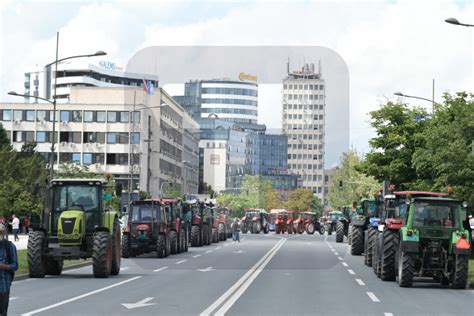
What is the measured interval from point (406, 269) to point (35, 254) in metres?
10.3

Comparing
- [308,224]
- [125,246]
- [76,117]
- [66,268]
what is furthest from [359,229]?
[76,117]

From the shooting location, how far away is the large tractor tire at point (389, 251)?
29188mm

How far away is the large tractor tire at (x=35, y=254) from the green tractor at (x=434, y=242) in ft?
32.7

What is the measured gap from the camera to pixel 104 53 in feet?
154

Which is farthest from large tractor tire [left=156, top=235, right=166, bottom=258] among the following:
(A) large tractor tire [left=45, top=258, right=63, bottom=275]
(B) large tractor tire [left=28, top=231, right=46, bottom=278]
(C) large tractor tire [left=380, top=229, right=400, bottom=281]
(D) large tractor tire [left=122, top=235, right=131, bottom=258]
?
(C) large tractor tire [left=380, top=229, right=400, bottom=281]

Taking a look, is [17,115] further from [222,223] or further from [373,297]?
[373,297]

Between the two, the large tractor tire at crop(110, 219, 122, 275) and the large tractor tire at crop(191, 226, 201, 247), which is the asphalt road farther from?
the large tractor tire at crop(191, 226, 201, 247)

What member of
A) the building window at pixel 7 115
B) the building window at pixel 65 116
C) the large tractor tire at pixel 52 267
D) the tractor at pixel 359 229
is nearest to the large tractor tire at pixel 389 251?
the large tractor tire at pixel 52 267

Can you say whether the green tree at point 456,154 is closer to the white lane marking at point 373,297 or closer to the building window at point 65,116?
the white lane marking at point 373,297

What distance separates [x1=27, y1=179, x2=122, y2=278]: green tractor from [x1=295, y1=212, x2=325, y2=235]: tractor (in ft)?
258

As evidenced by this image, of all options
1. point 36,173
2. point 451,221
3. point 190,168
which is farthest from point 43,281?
point 190,168

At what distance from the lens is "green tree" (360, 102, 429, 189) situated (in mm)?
58844

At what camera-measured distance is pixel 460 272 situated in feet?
88.2

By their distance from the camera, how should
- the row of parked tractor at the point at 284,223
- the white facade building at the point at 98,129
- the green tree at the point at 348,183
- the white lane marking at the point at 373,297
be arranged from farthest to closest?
the white facade building at the point at 98,129 → the green tree at the point at 348,183 → the row of parked tractor at the point at 284,223 → the white lane marking at the point at 373,297
